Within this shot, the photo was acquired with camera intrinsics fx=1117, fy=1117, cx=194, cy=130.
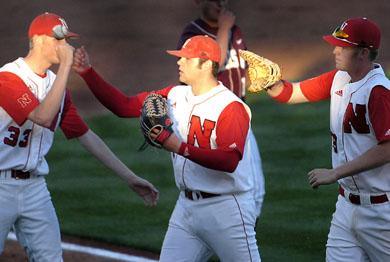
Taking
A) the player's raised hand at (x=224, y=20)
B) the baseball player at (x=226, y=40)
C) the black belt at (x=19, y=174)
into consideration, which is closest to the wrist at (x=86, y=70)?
the black belt at (x=19, y=174)

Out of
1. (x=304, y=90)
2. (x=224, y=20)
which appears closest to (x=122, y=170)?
(x=304, y=90)

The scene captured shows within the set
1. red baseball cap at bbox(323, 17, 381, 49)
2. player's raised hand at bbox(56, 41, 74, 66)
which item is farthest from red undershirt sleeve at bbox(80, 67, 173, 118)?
red baseball cap at bbox(323, 17, 381, 49)

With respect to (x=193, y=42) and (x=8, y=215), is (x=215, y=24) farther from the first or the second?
(x=8, y=215)

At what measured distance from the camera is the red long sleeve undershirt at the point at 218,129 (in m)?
6.14

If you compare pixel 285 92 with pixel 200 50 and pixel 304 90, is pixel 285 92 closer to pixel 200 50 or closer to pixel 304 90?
pixel 304 90

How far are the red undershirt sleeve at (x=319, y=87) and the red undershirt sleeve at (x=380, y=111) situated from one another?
0.58m

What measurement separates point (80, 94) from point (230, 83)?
530 centimetres

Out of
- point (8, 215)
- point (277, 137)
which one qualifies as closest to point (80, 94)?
point (277, 137)

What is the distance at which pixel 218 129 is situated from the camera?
21.0 feet

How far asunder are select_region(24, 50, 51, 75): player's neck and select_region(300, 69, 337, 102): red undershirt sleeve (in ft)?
5.24

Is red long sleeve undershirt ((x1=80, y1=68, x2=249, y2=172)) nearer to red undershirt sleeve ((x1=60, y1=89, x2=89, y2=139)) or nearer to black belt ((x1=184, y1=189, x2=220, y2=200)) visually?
black belt ((x1=184, y1=189, x2=220, y2=200))

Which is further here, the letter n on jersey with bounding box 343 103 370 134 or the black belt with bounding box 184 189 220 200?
the black belt with bounding box 184 189 220 200

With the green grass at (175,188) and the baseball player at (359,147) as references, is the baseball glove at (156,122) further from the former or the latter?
the green grass at (175,188)

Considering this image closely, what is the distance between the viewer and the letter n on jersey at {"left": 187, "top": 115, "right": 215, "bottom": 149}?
6465mm
